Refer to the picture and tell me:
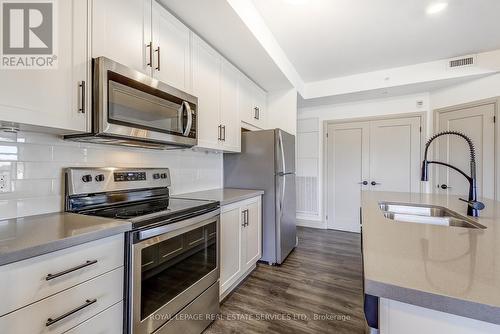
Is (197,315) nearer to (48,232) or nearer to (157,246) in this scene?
(157,246)

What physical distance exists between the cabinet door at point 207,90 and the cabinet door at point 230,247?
70 cm

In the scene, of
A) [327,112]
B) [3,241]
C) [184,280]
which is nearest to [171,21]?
[3,241]

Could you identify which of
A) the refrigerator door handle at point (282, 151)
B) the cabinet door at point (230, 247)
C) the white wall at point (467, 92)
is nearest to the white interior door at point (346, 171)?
the white wall at point (467, 92)

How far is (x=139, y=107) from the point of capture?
1.52 meters

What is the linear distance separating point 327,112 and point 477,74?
204cm

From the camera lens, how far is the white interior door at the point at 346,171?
4180mm

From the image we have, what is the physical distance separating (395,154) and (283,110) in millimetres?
2049

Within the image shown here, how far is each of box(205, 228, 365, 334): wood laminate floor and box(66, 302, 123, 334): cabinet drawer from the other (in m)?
0.80

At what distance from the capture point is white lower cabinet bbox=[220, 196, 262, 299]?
6.68 ft

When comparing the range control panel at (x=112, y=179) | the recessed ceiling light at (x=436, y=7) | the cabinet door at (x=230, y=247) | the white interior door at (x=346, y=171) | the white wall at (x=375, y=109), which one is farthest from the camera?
the white interior door at (x=346, y=171)

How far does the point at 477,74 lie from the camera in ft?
9.92

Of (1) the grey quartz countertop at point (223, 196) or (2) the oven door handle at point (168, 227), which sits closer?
(2) the oven door handle at point (168, 227)

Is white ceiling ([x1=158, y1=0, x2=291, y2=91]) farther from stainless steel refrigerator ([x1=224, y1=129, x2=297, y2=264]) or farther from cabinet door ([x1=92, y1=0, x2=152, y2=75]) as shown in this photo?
stainless steel refrigerator ([x1=224, y1=129, x2=297, y2=264])

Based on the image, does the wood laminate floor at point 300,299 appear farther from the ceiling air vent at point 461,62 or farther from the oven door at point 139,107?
the ceiling air vent at point 461,62
